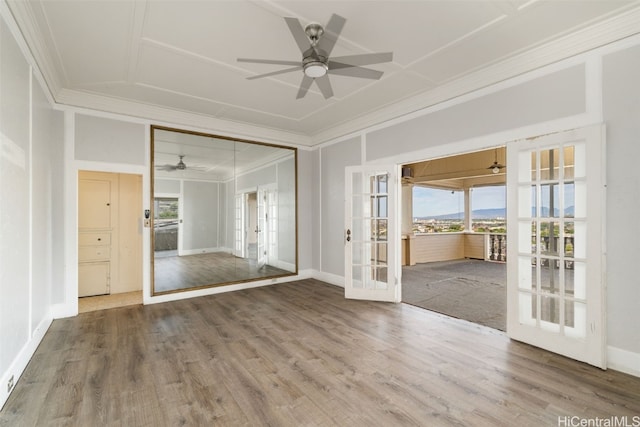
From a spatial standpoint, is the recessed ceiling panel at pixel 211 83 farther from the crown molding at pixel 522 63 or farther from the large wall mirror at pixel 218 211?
the crown molding at pixel 522 63

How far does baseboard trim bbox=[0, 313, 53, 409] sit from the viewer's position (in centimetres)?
209

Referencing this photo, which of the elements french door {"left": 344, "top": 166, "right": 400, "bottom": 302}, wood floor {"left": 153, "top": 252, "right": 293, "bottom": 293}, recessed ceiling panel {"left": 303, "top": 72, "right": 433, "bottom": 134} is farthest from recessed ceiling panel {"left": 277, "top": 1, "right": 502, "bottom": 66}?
wood floor {"left": 153, "top": 252, "right": 293, "bottom": 293}

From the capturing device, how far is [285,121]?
518 cm

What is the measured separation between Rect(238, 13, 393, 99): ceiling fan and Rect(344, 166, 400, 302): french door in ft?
5.57

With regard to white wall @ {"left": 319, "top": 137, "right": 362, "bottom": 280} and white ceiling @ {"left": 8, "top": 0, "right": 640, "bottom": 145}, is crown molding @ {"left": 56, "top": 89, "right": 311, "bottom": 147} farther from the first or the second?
white wall @ {"left": 319, "top": 137, "right": 362, "bottom": 280}

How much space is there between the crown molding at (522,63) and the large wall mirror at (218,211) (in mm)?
2400

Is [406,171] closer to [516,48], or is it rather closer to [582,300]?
[516,48]

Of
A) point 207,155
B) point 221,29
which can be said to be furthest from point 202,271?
point 221,29

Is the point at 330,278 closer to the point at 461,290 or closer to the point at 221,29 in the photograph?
the point at 461,290

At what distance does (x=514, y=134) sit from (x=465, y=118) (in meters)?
0.62

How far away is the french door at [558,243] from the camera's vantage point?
101 inches

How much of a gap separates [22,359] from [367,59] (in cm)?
414

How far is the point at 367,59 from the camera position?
300cm

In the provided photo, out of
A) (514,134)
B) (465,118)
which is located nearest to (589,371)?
(514,134)
